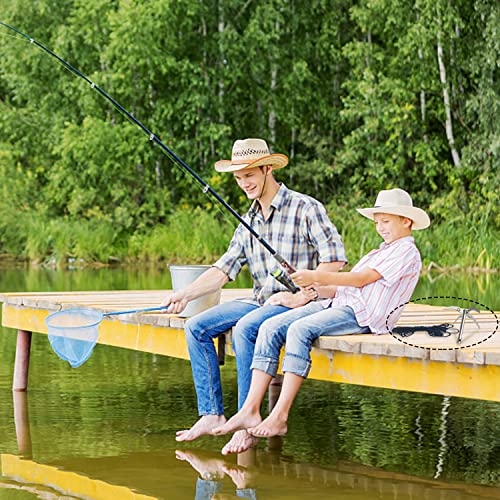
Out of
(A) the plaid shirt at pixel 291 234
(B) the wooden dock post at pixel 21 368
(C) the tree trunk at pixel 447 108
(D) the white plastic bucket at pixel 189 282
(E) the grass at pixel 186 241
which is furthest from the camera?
(C) the tree trunk at pixel 447 108

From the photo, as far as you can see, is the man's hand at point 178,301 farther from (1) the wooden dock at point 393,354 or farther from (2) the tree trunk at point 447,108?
(2) the tree trunk at point 447,108

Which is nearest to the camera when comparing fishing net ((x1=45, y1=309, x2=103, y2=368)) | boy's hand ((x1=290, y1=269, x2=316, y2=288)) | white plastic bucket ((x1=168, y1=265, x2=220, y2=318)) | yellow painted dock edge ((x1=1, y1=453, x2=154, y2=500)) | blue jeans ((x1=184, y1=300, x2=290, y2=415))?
yellow painted dock edge ((x1=1, y1=453, x2=154, y2=500))

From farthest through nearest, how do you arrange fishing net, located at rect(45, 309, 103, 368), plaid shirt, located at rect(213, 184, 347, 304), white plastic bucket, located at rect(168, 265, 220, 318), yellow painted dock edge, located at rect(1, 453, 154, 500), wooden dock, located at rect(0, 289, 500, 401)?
white plastic bucket, located at rect(168, 265, 220, 318) < fishing net, located at rect(45, 309, 103, 368) < plaid shirt, located at rect(213, 184, 347, 304) < yellow painted dock edge, located at rect(1, 453, 154, 500) < wooden dock, located at rect(0, 289, 500, 401)

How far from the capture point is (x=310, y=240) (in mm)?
5027

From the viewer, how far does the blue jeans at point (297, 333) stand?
15.0 ft

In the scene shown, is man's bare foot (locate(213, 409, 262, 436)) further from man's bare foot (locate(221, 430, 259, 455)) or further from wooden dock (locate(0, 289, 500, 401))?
wooden dock (locate(0, 289, 500, 401))

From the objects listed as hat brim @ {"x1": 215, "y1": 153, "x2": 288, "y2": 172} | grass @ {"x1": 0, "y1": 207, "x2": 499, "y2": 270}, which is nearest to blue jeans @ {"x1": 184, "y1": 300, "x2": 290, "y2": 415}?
hat brim @ {"x1": 215, "y1": 153, "x2": 288, "y2": 172}

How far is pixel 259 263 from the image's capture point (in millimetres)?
5141

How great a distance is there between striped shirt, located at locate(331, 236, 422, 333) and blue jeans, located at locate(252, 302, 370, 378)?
0.14 feet

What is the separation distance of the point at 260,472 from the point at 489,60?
12.8 metres

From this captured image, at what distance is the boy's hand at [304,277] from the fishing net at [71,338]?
1000mm

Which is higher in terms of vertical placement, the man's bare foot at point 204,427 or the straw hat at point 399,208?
the straw hat at point 399,208

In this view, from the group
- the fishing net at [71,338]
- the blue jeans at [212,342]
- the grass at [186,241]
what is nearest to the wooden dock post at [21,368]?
the fishing net at [71,338]

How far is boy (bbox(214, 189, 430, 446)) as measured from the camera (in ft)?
15.0
